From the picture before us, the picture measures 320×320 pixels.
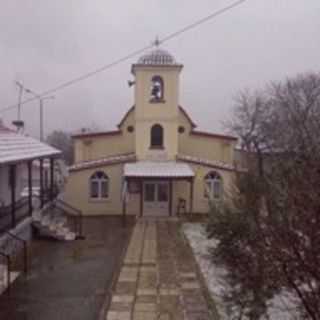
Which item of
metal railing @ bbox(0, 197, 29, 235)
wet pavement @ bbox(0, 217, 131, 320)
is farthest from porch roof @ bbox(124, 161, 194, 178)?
metal railing @ bbox(0, 197, 29, 235)

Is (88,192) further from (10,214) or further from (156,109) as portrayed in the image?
(10,214)

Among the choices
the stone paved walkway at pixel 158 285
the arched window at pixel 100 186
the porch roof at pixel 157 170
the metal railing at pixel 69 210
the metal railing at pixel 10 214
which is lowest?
the stone paved walkway at pixel 158 285

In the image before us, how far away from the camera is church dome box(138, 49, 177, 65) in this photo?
27609mm

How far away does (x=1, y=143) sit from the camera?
17641mm

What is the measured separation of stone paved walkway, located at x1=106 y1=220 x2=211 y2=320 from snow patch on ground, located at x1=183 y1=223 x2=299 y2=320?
1.00ft

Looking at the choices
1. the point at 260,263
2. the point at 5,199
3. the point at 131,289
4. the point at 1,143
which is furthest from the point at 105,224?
the point at 260,263

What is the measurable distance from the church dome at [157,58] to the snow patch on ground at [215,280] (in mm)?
9184

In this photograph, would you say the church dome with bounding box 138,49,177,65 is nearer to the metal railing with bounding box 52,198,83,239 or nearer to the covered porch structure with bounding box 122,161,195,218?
the covered porch structure with bounding box 122,161,195,218

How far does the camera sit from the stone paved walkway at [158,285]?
432 inches

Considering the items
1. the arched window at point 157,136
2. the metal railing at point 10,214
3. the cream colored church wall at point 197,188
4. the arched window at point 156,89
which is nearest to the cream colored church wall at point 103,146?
the arched window at point 157,136

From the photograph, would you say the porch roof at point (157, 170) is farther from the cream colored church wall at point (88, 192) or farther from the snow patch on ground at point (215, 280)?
the snow patch on ground at point (215, 280)

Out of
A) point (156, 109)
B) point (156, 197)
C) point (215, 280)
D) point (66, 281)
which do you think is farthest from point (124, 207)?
point (215, 280)

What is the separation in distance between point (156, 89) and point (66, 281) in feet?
51.8

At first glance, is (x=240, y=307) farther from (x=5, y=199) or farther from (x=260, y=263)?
(x=5, y=199)
